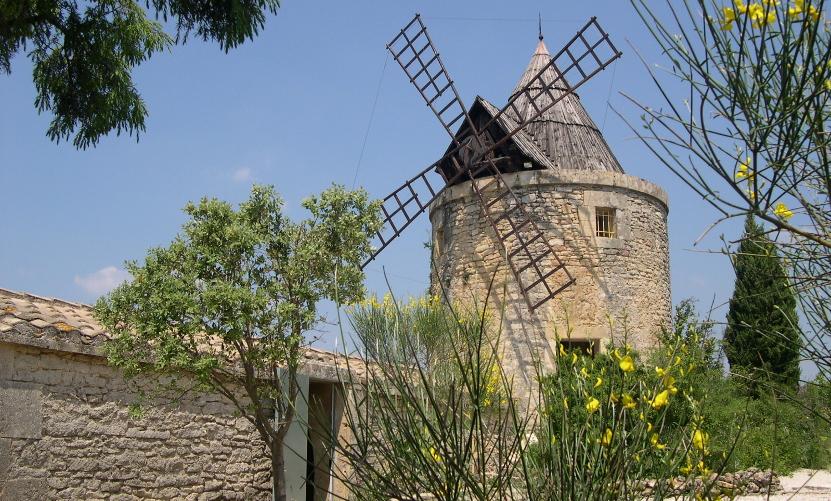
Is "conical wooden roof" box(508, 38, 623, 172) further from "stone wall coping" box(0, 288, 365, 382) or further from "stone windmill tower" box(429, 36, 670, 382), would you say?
"stone wall coping" box(0, 288, 365, 382)

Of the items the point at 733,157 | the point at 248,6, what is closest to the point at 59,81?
the point at 248,6

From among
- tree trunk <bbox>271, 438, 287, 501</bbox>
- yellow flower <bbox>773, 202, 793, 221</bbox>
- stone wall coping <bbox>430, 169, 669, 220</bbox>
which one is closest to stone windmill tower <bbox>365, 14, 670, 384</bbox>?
stone wall coping <bbox>430, 169, 669, 220</bbox>

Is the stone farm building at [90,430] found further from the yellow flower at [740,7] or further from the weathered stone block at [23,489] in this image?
the yellow flower at [740,7]

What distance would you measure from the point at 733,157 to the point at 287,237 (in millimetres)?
5925

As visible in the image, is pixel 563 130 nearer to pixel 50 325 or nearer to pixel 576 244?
pixel 576 244

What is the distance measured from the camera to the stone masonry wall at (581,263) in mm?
11555

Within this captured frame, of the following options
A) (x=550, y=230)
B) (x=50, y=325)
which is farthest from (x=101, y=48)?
(x=550, y=230)

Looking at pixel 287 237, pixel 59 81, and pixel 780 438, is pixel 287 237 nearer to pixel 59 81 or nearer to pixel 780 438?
pixel 59 81

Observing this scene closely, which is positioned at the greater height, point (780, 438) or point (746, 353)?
point (746, 353)

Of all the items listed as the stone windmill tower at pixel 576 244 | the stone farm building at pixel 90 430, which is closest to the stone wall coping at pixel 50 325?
the stone farm building at pixel 90 430

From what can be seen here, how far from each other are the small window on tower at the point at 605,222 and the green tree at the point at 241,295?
452 centimetres

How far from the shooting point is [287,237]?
8039mm

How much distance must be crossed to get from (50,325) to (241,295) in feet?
4.91

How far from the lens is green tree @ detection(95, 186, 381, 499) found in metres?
7.24
